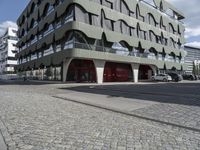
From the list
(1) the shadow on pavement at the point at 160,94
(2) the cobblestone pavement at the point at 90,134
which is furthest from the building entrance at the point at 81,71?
(2) the cobblestone pavement at the point at 90,134

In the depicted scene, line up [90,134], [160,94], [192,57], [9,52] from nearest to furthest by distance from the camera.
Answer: [90,134] → [160,94] → [192,57] → [9,52]

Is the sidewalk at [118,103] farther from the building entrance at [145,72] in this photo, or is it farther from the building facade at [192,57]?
the building facade at [192,57]

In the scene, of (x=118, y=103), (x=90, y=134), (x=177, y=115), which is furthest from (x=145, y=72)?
(x=90, y=134)

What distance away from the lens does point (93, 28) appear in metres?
33.9

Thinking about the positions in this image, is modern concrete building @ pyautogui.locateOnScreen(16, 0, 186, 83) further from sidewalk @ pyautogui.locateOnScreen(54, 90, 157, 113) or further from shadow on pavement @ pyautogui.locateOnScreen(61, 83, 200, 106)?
sidewalk @ pyautogui.locateOnScreen(54, 90, 157, 113)

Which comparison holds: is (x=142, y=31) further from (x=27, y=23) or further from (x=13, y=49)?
(x=13, y=49)

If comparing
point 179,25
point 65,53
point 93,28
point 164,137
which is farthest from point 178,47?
point 164,137

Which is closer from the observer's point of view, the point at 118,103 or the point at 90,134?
the point at 90,134

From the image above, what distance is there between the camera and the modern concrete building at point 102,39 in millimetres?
33531

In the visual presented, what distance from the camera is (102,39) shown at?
3650 centimetres

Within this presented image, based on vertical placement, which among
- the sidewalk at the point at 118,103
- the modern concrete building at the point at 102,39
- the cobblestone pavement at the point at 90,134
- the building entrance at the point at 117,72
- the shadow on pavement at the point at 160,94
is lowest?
the cobblestone pavement at the point at 90,134

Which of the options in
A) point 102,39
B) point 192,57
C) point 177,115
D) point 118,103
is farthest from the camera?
point 192,57

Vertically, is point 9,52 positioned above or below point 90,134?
above

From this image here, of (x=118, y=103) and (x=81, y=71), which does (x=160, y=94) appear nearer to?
(x=118, y=103)
